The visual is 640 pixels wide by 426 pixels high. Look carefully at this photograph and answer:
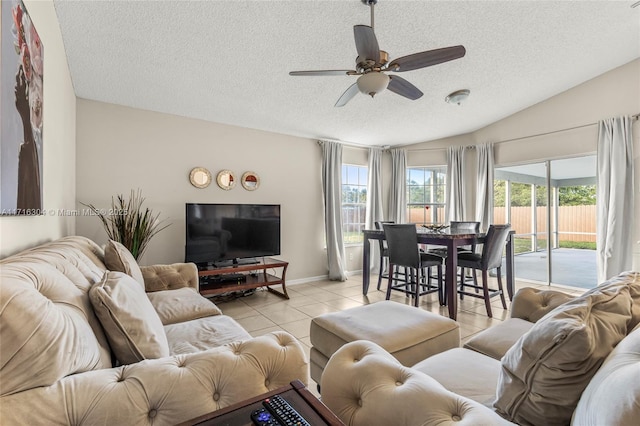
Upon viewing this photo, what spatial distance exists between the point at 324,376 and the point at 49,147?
2.10 m

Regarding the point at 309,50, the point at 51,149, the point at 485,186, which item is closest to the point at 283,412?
the point at 51,149

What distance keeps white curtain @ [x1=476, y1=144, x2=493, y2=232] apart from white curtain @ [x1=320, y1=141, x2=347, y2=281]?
2.44 m

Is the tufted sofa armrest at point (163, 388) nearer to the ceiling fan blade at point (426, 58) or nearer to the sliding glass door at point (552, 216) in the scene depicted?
the ceiling fan blade at point (426, 58)

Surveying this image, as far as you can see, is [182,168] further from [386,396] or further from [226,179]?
[386,396]

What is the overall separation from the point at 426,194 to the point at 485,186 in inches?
42.5

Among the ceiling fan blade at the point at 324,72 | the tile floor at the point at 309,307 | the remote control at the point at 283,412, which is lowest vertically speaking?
the tile floor at the point at 309,307

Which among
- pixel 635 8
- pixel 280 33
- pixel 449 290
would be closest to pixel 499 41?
pixel 635 8

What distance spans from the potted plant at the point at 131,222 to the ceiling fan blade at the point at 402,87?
2.84 m

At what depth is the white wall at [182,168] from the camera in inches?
130

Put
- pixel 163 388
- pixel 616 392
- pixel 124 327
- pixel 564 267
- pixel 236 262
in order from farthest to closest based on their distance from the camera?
pixel 564 267 < pixel 236 262 < pixel 124 327 < pixel 163 388 < pixel 616 392

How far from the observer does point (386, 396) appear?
0.89 metres

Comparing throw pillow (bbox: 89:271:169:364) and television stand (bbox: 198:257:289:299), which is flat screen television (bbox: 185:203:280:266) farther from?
throw pillow (bbox: 89:271:169:364)

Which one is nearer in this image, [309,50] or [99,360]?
[99,360]

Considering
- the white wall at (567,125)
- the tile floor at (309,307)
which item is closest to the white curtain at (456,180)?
the white wall at (567,125)
